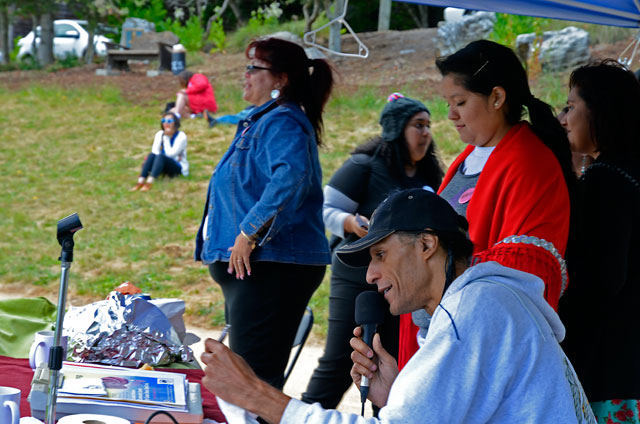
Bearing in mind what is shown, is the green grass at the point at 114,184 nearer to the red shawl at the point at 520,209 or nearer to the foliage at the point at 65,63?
the foliage at the point at 65,63

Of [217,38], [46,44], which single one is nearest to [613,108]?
[217,38]

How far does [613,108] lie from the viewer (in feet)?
8.14

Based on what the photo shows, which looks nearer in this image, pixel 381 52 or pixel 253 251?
pixel 253 251

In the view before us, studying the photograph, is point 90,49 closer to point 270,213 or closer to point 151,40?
point 151,40

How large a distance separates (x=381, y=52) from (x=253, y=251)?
14236 millimetres

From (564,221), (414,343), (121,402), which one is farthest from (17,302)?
(564,221)

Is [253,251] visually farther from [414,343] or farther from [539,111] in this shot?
[539,111]

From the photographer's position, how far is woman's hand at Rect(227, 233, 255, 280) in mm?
2910

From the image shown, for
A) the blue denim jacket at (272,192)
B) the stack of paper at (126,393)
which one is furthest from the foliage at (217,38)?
the stack of paper at (126,393)

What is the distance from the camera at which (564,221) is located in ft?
6.95

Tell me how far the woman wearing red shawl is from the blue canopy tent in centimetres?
118

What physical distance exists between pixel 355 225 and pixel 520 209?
1438 millimetres

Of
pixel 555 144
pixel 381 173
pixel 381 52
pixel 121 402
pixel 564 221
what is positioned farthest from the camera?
pixel 381 52

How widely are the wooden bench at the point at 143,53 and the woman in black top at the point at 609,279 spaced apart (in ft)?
52.4
